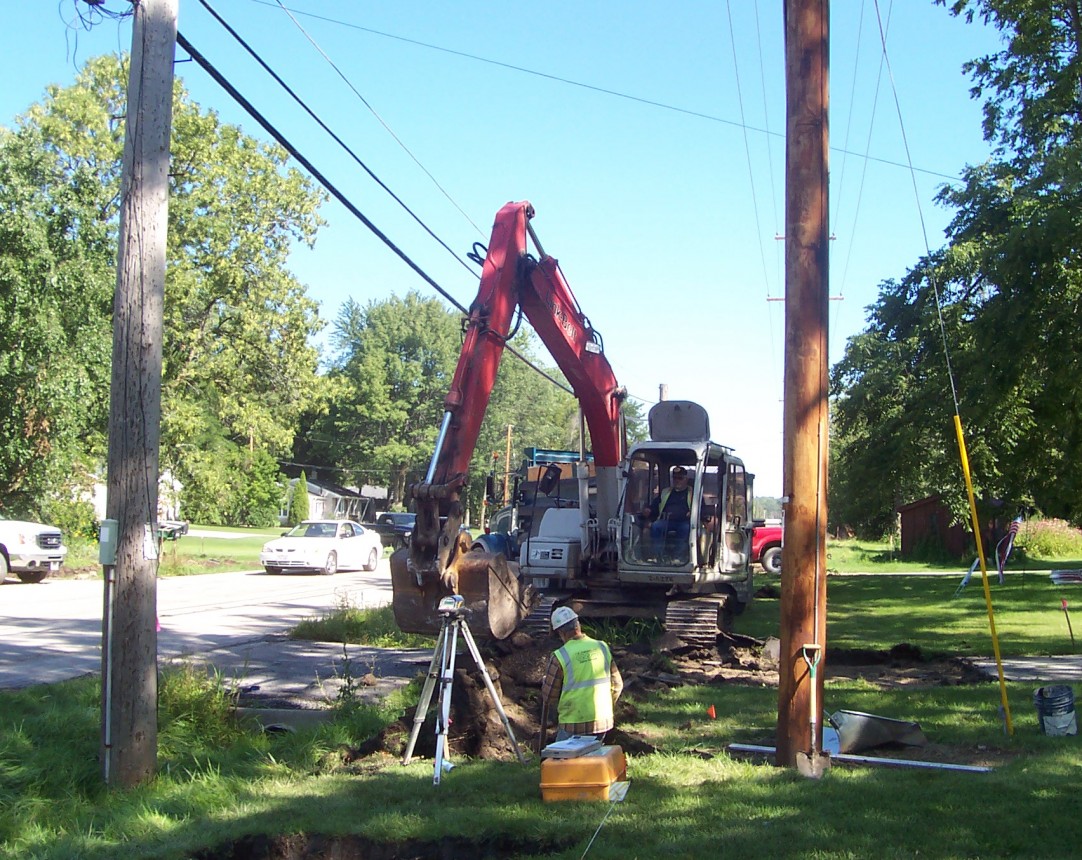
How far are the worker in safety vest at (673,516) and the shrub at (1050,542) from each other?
30.9 meters

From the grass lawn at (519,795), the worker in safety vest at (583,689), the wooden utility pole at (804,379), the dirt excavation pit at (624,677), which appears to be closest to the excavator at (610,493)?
the dirt excavation pit at (624,677)

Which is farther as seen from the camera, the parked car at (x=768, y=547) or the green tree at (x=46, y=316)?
the parked car at (x=768, y=547)

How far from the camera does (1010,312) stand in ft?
62.1

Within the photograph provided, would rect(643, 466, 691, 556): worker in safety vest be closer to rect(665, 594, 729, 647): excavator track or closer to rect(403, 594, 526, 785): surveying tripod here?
rect(665, 594, 729, 647): excavator track

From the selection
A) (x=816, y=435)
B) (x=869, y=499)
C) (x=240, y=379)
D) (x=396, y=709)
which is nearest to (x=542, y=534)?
(x=396, y=709)

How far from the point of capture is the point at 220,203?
4062cm

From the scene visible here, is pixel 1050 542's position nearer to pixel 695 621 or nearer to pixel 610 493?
pixel 610 493

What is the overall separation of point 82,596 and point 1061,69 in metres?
21.0

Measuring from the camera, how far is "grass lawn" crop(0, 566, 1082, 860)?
20.0 feet

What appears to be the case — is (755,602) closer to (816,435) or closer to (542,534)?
(542,534)

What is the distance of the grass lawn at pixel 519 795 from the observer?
6.09 m

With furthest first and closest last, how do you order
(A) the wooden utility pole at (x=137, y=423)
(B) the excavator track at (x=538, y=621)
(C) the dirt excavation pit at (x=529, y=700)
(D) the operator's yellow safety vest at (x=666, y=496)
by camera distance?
(D) the operator's yellow safety vest at (x=666, y=496) → (B) the excavator track at (x=538, y=621) → (A) the wooden utility pole at (x=137, y=423) → (C) the dirt excavation pit at (x=529, y=700)

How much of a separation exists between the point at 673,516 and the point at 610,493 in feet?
3.24

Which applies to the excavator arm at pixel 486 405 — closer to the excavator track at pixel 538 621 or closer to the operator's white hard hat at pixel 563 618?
the operator's white hard hat at pixel 563 618
